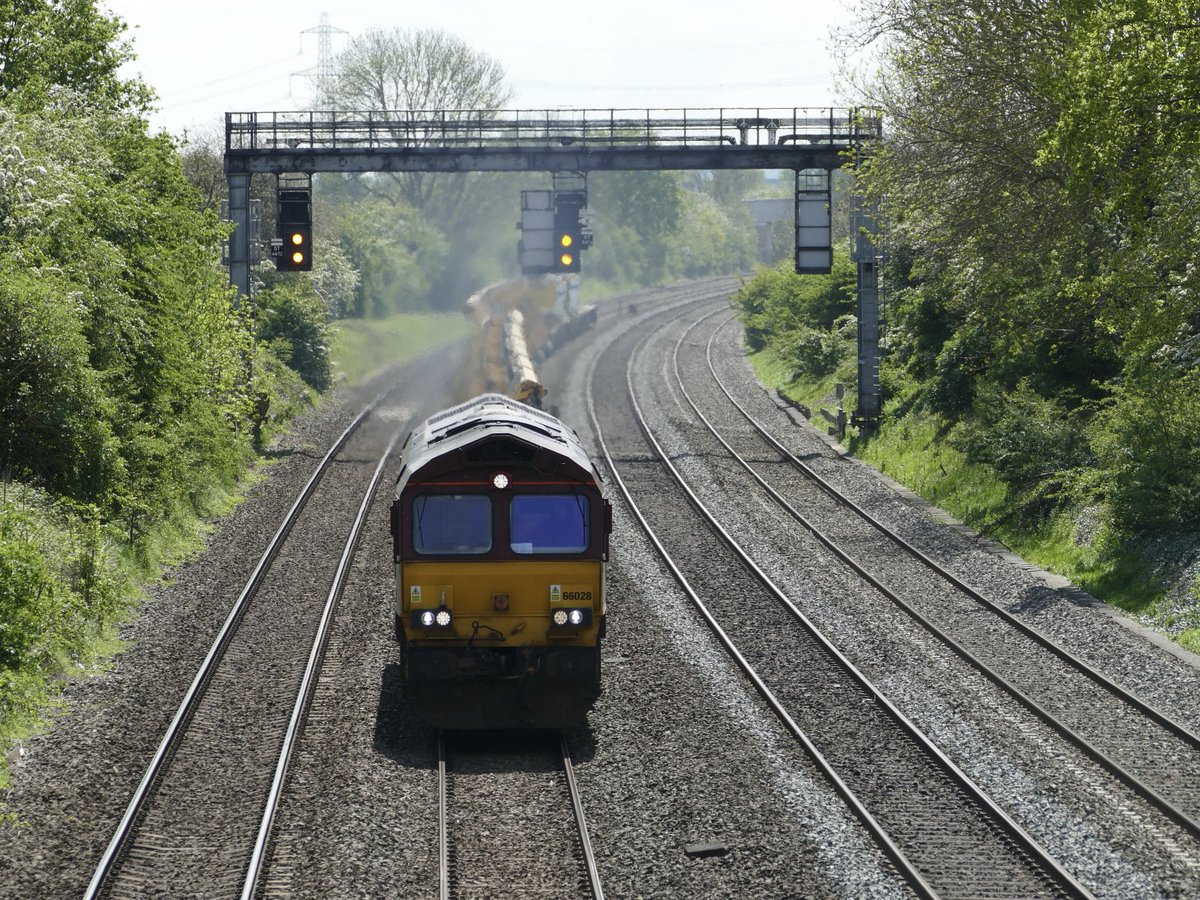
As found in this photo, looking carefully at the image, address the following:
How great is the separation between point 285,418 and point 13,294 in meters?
20.1

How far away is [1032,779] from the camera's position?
43.9 ft

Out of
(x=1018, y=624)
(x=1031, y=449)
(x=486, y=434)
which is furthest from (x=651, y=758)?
(x=1031, y=449)

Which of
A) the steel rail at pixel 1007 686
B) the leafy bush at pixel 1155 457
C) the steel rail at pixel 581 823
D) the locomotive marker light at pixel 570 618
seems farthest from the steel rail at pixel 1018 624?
the steel rail at pixel 581 823

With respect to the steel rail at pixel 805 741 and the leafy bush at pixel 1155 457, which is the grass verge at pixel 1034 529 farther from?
the steel rail at pixel 805 741

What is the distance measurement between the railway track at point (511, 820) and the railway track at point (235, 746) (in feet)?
5.18

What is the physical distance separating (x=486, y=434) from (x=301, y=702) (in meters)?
3.83

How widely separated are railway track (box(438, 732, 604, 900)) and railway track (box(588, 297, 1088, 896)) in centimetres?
255

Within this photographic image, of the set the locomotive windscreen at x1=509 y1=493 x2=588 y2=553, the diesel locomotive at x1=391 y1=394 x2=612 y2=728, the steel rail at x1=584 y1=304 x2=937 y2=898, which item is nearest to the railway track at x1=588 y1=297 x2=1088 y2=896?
the steel rail at x1=584 y1=304 x2=937 y2=898

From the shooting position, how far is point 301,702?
15.3 m

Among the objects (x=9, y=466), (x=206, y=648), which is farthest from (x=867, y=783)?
(x=9, y=466)

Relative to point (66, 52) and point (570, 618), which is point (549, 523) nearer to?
point (570, 618)

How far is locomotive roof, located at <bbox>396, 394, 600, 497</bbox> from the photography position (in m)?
14.2

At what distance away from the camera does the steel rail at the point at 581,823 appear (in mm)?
10813

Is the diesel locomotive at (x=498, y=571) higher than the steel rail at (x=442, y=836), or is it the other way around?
the diesel locomotive at (x=498, y=571)
